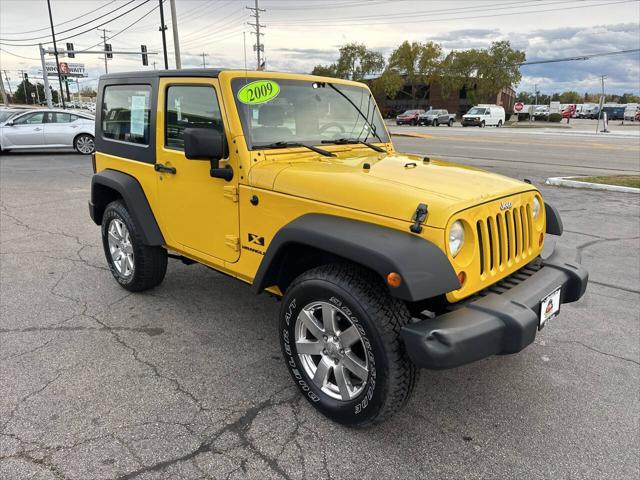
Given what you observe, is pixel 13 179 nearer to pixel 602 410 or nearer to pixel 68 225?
pixel 68 225

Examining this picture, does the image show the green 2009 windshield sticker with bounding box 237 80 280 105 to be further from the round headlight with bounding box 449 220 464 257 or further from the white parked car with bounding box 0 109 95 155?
the white parked car with bounding box 0 109 95 155

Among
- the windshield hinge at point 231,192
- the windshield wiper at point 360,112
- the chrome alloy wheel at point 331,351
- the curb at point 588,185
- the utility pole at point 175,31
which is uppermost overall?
the utility pole at point 175,31

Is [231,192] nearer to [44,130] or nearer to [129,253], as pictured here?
[129,253]

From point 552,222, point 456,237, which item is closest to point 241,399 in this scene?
point 456,237

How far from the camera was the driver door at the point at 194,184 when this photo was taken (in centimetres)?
319

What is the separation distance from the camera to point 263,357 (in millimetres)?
3377

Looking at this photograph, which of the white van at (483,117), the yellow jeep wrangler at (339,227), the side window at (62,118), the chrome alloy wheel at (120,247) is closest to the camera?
the yellow jeep wrangler at (339,227)

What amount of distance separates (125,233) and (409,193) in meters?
2.84

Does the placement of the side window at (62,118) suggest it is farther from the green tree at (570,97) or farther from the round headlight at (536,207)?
the green tree at (570,97)

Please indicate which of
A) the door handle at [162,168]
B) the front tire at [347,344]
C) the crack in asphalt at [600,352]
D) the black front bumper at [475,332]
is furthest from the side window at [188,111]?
the crack in asphalt at [600,352]

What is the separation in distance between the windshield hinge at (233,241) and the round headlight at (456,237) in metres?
1.42

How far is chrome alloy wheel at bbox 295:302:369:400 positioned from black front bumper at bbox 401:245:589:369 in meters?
0.39

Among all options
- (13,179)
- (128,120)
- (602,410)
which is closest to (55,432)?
(128,120)

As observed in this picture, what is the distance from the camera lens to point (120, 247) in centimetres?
443
